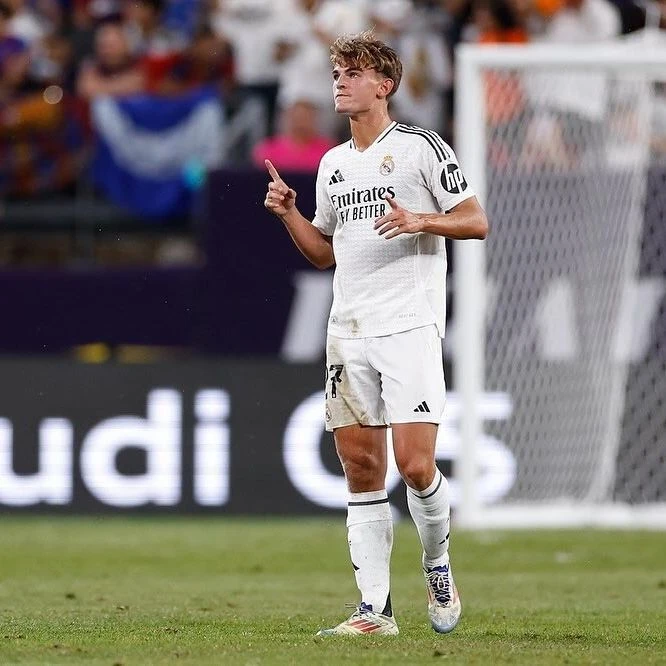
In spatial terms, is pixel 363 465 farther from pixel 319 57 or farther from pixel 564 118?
pixel 319 57

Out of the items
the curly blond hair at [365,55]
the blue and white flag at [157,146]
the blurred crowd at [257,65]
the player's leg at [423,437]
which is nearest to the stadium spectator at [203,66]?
the blurred crowd at [257,65]

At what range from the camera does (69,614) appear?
805cm

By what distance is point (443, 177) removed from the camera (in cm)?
714

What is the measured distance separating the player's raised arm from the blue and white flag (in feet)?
25.7

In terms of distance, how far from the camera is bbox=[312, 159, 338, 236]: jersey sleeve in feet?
24.3

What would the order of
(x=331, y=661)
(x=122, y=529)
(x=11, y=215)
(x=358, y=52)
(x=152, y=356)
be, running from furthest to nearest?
(x=11, y=215) < (x=152, y=356) < (x=122, y=529) < (x=358, y=52) < (x=331, y=661)

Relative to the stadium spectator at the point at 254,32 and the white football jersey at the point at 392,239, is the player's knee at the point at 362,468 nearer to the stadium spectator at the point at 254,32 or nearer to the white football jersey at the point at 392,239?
the white football jersey at the point at 392,239

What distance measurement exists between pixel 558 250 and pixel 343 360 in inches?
274

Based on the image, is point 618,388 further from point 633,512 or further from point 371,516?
point 371,516

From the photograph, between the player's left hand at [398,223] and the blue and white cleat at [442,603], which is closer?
the player's left hand at [398,223]

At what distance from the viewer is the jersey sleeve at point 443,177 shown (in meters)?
7.14

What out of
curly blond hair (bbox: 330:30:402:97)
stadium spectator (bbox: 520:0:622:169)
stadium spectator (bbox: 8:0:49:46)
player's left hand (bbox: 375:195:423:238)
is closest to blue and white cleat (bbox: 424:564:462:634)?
player's left hand (bbox: 375:195:423:238)

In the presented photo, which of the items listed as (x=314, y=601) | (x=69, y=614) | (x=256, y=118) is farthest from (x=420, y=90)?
(x=69, y=614)

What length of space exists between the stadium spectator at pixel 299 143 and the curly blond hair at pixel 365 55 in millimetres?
7435
